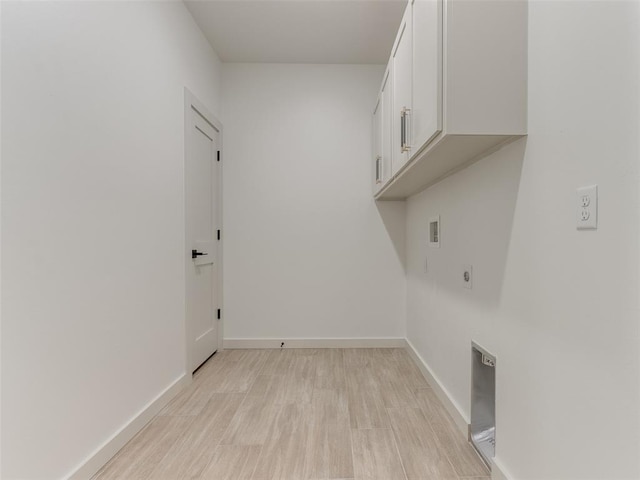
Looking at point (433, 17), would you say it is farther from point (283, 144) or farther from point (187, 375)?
point (187, 375)

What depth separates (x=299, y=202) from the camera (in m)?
3.28

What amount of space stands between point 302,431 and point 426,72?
1.89m

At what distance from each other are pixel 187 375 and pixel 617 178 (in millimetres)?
2622

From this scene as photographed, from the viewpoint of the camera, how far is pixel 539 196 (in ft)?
3.82

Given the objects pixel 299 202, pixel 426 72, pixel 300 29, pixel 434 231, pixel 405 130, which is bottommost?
pixel 434 231

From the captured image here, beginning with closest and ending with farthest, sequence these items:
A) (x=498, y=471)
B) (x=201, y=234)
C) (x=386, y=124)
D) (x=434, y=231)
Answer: (x=498, y=471) < (x=434, y=231) < (x=386, y=124) < (x=201, y=234)

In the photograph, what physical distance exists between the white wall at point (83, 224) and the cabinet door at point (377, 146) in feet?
5.27

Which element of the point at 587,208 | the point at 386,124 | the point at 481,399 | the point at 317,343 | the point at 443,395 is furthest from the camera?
the point at 317,343

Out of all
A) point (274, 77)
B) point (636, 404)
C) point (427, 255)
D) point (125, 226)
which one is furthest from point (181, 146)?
point (636, 404)

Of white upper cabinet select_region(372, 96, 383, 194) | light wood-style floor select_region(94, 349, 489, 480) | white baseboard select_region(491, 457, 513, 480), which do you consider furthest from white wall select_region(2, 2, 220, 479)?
white baseboard select_region(491, 457, 513, 480)

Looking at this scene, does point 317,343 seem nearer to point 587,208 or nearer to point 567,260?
point 567,260

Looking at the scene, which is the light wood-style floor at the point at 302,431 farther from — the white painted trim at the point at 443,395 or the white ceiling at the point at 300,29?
the white ceiling at the point at 300,29

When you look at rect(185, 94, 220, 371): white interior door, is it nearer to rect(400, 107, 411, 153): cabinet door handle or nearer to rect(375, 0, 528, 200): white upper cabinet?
rect(400, 107, 411, 153): cabinet door handle

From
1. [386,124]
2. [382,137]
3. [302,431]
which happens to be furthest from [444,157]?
[302,431]
